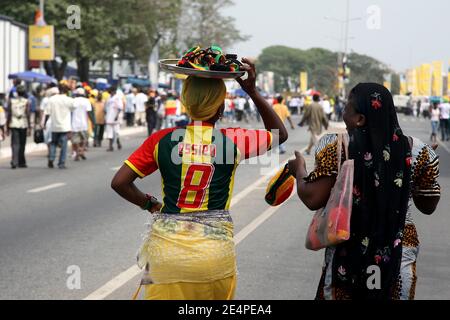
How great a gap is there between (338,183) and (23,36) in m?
43.1

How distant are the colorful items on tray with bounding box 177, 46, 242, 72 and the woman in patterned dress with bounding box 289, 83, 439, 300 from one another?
20.1 inches

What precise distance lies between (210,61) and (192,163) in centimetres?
44

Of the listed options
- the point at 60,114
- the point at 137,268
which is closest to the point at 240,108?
the point at 60,114

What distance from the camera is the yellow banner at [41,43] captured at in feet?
137

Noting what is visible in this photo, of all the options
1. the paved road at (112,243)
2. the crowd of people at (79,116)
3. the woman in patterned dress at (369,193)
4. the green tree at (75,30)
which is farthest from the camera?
the green tree at (75,30)

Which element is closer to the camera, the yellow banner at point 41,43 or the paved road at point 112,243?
the paved road at point 112,243

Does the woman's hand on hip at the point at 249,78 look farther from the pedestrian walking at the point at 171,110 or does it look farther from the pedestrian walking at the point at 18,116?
the pedestrian walking at the point at 171,110

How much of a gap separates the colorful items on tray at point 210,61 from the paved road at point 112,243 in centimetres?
353

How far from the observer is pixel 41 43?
138ft

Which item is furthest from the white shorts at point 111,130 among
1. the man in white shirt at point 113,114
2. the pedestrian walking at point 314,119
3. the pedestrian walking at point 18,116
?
the pedestrian walking at point 18,116

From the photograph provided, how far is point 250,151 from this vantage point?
14.9 ft

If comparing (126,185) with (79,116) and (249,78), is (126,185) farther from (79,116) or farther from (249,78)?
(79,116)
